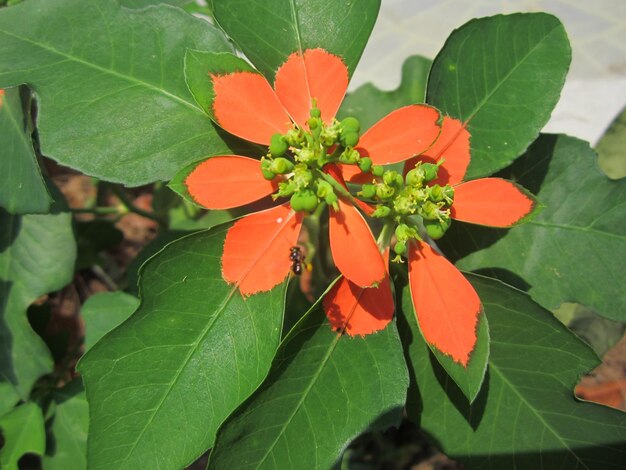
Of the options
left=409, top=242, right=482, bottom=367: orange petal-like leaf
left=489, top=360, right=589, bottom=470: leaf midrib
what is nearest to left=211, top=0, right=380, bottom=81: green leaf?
left=409, top=242, right=482, bottom=367: orange petal-like leaf

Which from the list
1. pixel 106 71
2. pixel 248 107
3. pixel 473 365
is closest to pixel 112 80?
pixel 106 71

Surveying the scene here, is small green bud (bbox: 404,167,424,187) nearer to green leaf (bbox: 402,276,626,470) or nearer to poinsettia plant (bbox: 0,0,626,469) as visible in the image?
poinsettia plant (bbox: 0,0,626,469)

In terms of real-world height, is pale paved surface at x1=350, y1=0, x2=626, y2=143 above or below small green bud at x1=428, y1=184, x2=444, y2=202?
below

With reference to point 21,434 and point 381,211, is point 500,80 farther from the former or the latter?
point 21,434

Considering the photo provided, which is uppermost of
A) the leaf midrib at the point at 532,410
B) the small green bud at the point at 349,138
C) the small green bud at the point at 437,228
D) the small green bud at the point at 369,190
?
the small green bud at the point at 349,138

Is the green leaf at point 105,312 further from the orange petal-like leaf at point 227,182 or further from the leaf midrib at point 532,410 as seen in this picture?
the leaf midrib at point 532,410

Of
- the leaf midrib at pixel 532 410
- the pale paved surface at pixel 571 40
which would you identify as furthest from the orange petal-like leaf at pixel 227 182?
the pale paved surface at pixel 571 40
